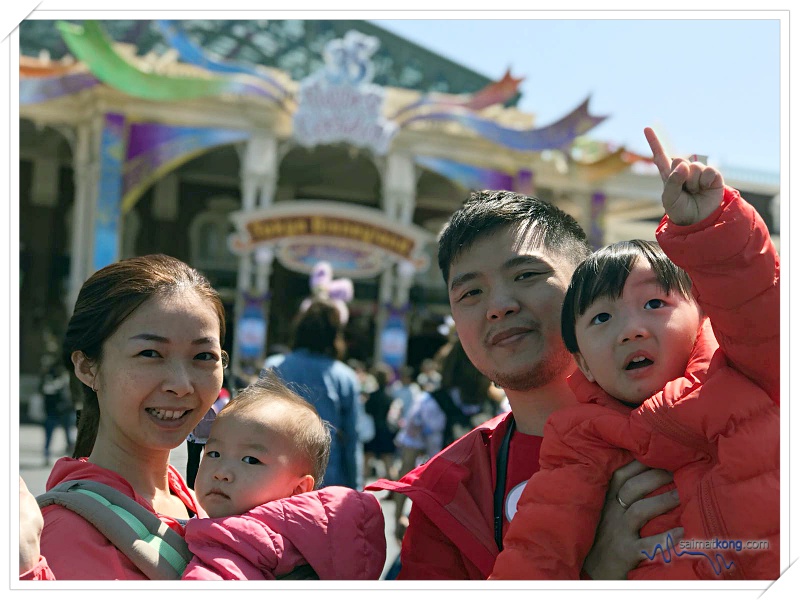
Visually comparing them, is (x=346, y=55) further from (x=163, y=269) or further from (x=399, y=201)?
(x=163, y=269)

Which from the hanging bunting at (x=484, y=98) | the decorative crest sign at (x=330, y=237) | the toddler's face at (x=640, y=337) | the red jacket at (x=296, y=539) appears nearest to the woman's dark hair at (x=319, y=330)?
the red jacket at (x=296, y=539)

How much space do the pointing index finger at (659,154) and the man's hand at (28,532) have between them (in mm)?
1249

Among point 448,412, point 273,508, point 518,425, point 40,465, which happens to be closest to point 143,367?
point 273,508

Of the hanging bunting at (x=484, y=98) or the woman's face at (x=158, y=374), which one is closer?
the woman's face at (x=158, y=374)

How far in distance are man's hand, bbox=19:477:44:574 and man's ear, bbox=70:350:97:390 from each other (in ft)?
1.33

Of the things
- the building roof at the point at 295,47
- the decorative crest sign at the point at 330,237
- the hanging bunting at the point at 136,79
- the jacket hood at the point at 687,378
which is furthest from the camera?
the building roof at the point at 295,47

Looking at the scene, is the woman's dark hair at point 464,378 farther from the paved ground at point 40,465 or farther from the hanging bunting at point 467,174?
the hanging bunting at point 467,174

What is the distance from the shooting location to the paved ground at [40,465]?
5513mm

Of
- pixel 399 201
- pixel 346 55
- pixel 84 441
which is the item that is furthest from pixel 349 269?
pixel 84 441

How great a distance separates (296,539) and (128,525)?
327mm

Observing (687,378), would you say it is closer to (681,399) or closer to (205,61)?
(681,399)

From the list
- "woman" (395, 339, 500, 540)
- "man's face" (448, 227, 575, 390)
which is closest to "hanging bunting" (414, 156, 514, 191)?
"woman" (395, 339, 500, 540)

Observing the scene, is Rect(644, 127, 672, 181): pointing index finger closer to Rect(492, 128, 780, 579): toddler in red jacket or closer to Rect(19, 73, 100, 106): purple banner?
Rect(492, 128, 780, 579): toddler in red jacket

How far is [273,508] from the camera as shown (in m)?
1.79
